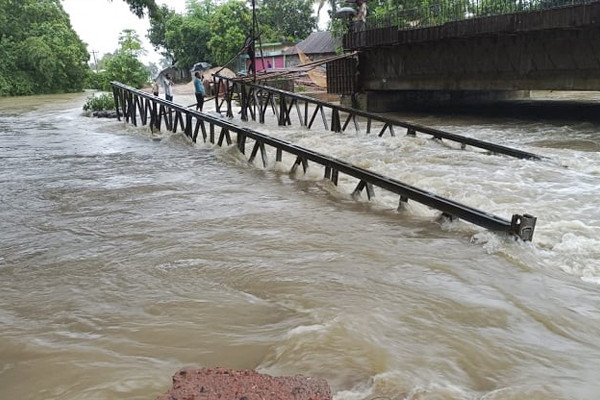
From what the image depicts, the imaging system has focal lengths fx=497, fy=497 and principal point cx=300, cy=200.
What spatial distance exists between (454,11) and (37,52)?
121 feet

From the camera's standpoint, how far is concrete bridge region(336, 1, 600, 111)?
12.2 metres

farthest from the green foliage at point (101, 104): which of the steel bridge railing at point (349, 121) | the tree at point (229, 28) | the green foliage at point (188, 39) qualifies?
the green foliage at point (188, 39)

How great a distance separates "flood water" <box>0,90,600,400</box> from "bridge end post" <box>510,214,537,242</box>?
0.26ft

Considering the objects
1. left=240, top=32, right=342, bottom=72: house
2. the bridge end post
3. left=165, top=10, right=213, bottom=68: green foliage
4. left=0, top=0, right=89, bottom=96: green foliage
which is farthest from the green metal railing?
left=0, top=0, right=89, bottom=96: green foliage

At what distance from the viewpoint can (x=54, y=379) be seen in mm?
2672

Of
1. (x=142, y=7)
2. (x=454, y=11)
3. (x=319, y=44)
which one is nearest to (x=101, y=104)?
(x=142, y=7)

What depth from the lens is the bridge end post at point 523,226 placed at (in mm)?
4340

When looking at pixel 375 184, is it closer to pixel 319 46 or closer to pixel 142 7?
pixel 142 7

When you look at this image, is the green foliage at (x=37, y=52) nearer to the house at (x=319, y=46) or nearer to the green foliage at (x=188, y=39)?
the green foliage at (x=188, y=39)

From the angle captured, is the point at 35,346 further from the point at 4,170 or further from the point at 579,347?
the point at 4,170

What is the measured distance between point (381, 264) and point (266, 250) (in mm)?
1099

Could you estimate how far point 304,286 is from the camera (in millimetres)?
3857

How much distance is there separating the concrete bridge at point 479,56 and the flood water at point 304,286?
581cm

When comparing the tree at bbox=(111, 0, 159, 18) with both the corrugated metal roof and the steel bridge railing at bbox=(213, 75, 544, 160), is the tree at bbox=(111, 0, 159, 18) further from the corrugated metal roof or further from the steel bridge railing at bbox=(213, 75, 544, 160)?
the corrugated metal roof
